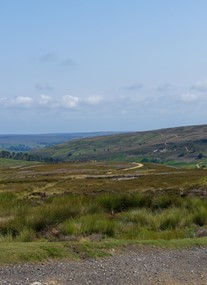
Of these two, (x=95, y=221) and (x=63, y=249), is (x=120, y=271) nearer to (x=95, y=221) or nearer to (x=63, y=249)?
(x=63, y=249)

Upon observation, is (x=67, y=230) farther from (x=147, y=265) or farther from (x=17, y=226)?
(x=147, y=265)

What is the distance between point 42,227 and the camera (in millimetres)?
15445

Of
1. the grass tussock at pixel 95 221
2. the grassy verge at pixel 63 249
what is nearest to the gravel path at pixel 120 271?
the grassy verge at pixel 63 249

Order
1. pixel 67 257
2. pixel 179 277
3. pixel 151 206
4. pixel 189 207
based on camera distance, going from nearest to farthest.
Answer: pixel 179 277, pixel 67 257, pixel 189 207, pixel 151 206

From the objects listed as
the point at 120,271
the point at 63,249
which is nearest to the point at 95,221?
the point at 63,249

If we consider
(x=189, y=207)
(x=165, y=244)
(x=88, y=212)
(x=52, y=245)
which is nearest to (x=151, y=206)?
(x=189, y=207)

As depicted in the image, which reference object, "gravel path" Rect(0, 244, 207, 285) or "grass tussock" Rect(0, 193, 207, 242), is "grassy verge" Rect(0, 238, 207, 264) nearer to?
"gravel path" Rect(0, 244, 207, 285)

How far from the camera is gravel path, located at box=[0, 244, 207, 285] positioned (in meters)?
9.38

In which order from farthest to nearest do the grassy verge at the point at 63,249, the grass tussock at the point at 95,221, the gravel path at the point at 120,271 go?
the grass tussock at the point at 95,221
the grassy verge at the point at 63,249
the gravel path at the point at 120,271

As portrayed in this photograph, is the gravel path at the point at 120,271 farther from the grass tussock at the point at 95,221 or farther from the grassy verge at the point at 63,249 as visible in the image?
the grass tussock at the point at 95,221

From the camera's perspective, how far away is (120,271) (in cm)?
1014

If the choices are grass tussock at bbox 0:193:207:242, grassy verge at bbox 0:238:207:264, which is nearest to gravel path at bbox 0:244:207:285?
grassy verge at bbox 0:238:207:264

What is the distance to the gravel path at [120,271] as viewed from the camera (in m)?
9.38

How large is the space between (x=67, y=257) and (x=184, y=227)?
6627 millimetres
